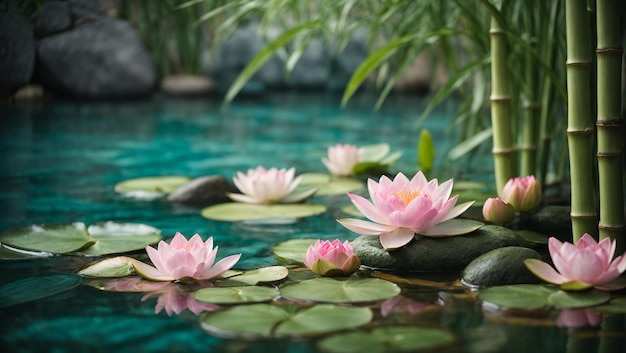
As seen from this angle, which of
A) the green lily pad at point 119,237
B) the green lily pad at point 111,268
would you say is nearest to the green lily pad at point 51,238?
the green lily pad at point 119,237

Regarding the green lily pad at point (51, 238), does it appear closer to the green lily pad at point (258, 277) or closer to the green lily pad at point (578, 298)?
the green lily pad at point (258, 277)

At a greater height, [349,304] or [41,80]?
[41,80]

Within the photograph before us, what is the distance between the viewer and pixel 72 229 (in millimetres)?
1579

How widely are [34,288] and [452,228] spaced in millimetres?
686

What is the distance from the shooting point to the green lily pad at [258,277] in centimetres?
124

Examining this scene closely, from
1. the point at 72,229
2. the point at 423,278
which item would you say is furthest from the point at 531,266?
the point at 72,229

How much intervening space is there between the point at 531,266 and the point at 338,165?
1.10 m

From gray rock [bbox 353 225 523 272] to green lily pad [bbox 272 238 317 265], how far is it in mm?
107

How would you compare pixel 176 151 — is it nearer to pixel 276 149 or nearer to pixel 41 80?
pixel 276 149

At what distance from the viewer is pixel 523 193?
155cm

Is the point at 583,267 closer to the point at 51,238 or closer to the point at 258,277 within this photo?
the point at 258,277

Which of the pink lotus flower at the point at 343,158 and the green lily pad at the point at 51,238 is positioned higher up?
the pink lotus flower at the point at 343,158

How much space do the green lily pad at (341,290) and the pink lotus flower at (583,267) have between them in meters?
0.22

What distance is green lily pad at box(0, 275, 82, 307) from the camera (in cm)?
118
